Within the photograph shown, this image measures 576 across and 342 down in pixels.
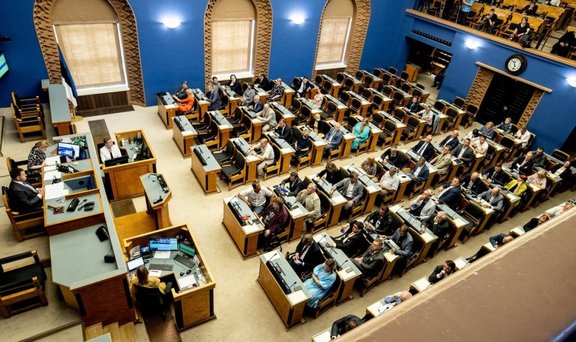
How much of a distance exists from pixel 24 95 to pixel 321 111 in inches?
314

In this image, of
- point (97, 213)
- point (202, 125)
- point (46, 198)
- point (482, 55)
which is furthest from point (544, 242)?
point (482, 55)

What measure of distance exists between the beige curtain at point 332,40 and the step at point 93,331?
12.1 m

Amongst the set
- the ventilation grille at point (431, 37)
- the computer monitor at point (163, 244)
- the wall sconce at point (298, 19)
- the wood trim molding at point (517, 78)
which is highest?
the wall sconce at point (298, 19)

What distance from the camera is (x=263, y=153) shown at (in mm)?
8703

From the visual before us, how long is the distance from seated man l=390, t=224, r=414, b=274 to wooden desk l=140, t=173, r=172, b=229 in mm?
4136

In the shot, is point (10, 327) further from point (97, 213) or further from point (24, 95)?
point (24, 95)

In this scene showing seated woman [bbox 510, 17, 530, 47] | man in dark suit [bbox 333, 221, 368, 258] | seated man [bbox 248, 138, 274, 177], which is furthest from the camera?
seated woman [bbox 510, 17, 530, 47]

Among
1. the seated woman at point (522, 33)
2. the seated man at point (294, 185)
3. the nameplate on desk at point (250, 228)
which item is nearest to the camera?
the nameplate on desk at point (250, 228)

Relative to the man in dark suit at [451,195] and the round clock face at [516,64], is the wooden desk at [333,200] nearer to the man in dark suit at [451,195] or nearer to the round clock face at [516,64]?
the man in dark suit at [451,195]

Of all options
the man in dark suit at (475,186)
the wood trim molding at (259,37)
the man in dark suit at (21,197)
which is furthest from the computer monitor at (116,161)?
the man in dark suit at (475,186)

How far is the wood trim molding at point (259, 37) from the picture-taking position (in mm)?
11378

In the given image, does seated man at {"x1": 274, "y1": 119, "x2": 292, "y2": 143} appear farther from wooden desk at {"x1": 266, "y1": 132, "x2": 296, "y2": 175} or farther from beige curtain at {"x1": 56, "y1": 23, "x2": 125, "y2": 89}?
beige curtain at {"x1": 56, "y1": 23, "x2": 125, "y2": 89}

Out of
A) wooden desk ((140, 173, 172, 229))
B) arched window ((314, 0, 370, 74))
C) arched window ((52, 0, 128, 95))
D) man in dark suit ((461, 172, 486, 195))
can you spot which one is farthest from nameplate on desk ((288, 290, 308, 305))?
arched window ((314, 0, 370, 74))

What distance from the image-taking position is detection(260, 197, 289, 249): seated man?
6.78m
